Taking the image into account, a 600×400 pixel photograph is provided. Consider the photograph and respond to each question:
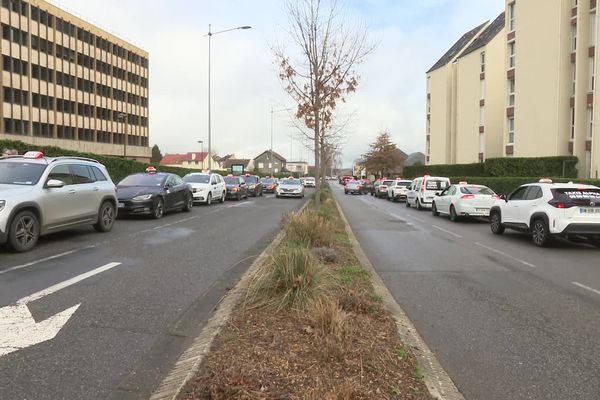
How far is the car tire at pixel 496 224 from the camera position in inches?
564

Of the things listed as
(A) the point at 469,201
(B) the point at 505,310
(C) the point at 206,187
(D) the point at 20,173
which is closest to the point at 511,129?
(A) the point at 469,201

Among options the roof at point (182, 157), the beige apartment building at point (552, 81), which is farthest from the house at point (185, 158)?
the beige apartment building at point (552, 81)

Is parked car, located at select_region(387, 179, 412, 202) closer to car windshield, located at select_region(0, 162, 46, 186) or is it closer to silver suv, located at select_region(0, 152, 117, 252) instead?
silver suv, located at select_region(0, 152, 117, 252)

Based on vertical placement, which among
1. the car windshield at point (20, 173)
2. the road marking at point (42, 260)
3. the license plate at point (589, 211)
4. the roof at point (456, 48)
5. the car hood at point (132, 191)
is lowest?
the road marking at point (42, 260)

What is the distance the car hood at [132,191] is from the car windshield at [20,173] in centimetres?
559

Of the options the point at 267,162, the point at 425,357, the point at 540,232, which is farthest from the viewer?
the point at 267,162

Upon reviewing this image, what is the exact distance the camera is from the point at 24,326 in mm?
5012

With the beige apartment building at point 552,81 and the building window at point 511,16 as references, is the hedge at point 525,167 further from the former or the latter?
the building window at point 511,16

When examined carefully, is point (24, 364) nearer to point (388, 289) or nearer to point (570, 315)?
point (388, 289)

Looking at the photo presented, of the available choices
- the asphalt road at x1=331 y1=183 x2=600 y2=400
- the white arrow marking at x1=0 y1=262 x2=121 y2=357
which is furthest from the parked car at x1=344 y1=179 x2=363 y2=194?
the white arrow marking at x1=0 y1=262 x2=121 y2=357

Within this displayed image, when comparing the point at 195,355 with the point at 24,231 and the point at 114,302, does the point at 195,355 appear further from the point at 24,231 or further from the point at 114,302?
the point at 24,231

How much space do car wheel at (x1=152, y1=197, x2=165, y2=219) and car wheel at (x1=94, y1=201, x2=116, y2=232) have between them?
3501mm

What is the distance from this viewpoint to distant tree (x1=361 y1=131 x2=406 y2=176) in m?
81.2

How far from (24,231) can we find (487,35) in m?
45.8
